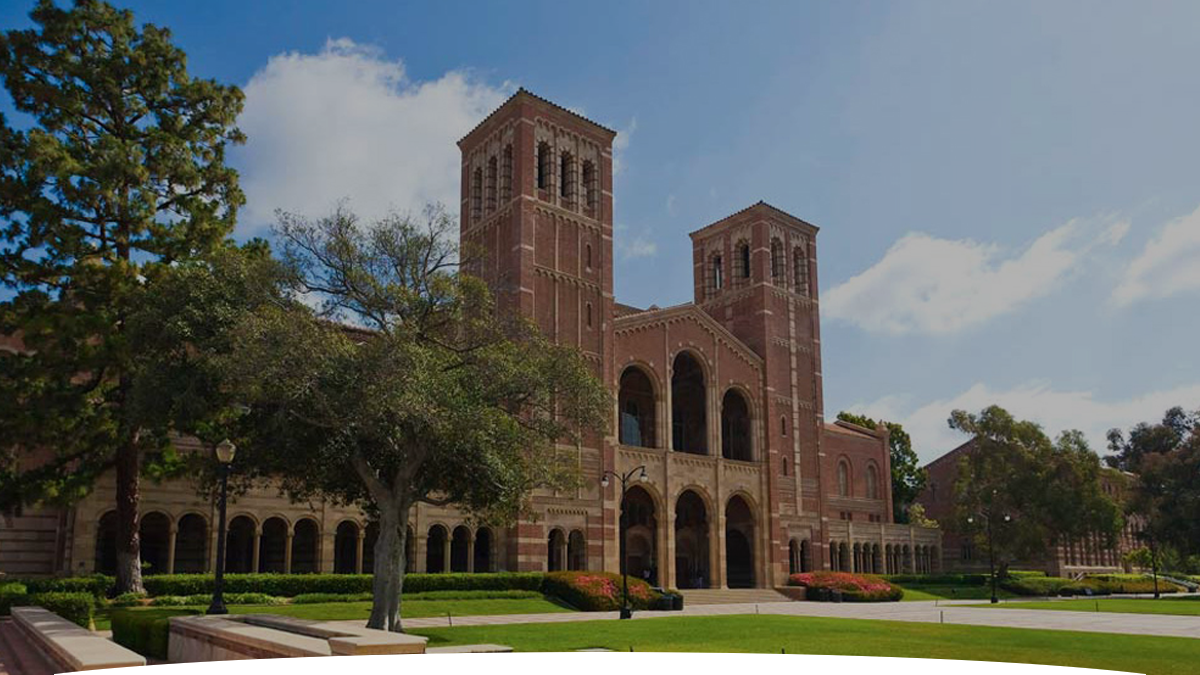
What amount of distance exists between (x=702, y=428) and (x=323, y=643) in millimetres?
41306

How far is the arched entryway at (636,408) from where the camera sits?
5197 cm

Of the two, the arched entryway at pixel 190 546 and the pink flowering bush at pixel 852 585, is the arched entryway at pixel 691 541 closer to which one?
the pink flowering bush at pixel 852 585

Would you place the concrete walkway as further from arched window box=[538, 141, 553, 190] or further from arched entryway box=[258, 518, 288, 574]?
arched window box=[538, 141, 553, 190]

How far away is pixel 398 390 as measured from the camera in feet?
69.3

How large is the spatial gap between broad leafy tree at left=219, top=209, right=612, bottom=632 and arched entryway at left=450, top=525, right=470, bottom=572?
15.8 metres

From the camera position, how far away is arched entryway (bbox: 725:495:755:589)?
178ft

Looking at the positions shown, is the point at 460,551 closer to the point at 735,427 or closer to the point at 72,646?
the point at 735,427

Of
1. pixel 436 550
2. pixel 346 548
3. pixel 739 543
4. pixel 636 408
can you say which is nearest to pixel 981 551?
pixel 739 543

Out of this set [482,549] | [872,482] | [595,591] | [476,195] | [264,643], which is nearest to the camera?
[264,643]

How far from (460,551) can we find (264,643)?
1252 inches

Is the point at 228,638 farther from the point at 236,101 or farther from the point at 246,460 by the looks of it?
the point at 236,101

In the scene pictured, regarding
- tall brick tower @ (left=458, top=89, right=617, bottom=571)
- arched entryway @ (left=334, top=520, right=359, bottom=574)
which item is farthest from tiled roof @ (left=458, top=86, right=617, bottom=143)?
arched entryway @ (left=334, top=520, right=359, bottom=574)

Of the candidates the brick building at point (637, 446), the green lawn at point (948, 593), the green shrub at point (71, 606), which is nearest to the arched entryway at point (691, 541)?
the brick building at point (637, 446)

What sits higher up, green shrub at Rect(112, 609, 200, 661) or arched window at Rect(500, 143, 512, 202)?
arched window at Rect(500, 143, 512, 202)
